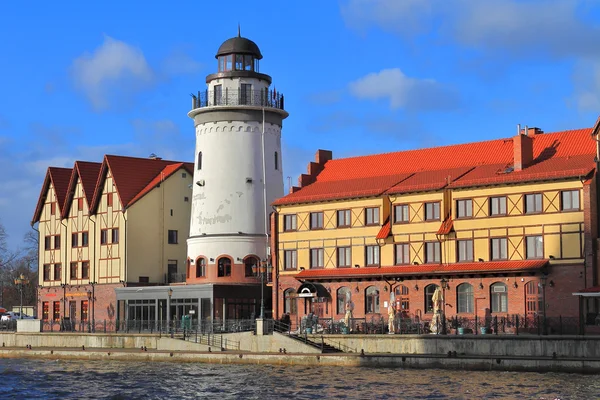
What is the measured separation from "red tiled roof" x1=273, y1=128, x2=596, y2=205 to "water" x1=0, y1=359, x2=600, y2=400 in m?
15.9

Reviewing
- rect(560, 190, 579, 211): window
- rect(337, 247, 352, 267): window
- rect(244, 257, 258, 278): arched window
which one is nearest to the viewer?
rect(560, 190, 579, 211): window

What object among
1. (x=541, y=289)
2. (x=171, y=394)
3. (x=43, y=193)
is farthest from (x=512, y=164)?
(x=43, y=193)

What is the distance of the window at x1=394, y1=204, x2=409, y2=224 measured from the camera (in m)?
71.8

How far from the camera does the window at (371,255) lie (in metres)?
72.9

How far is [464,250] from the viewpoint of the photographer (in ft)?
226

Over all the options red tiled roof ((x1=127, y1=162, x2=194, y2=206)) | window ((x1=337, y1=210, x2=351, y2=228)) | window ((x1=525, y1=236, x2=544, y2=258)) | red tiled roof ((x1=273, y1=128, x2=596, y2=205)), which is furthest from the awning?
red tiled roof ((x1=127, y1=162, x2=194, y2=206))

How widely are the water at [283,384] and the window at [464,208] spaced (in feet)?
48.2

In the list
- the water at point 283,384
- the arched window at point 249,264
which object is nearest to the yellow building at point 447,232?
the arched window at point 249,264

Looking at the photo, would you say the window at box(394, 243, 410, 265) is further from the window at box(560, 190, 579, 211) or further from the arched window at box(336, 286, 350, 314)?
the window at box(560, 190, 579, 211)

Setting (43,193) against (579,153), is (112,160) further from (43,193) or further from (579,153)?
(579,153)

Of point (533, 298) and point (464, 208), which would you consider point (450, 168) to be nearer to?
point (464, 208)

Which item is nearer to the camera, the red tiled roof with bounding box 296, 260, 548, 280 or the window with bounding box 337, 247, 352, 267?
the red tiled roof with bounding box 296, 260, 548, 280

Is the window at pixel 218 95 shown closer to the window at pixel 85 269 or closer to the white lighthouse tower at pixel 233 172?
the white lighthouse tower at pixel 233 172

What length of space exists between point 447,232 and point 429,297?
4157 mm
